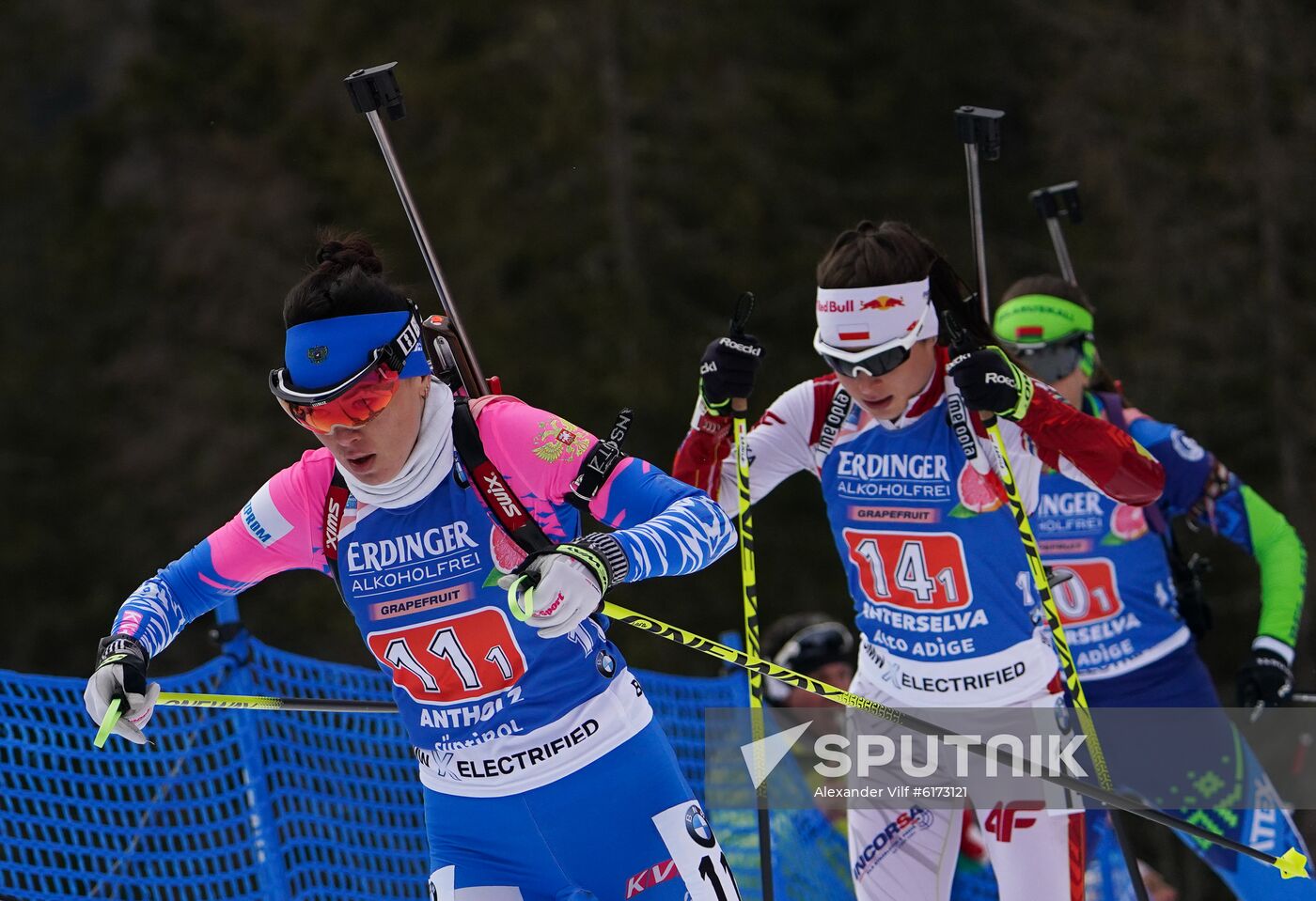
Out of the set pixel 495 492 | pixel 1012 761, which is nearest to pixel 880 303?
pixel 1012 761

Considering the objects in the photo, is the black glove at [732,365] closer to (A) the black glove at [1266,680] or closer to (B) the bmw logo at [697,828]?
Answer: (B) the bmw logo at [697,828]

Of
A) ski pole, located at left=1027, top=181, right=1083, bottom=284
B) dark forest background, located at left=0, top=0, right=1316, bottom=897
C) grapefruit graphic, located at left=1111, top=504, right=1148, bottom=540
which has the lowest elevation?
grapefruit graphic, located at left=1111, top=504, right=1148, bottom=540

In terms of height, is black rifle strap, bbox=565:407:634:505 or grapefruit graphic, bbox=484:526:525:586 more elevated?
black rifle strap, bbox=565:407:634:505

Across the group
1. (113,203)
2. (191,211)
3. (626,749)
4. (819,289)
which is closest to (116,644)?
(626,749)

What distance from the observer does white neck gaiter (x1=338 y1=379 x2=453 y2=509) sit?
3.51m

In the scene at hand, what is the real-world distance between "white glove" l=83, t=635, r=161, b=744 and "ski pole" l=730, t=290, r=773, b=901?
1.61 meters

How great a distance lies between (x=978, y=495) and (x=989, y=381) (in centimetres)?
32

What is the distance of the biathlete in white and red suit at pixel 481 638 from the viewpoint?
3467mm

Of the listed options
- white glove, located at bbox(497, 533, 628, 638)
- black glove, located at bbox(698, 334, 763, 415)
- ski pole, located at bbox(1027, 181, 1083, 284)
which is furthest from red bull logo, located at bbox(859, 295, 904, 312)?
ski pole, located at bbox(1027, 181, 1083, 284)

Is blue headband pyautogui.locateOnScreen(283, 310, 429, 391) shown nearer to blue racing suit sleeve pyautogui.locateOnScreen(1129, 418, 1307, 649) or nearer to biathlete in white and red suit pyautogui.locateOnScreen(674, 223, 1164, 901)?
biathlete in white and red suit pyautogui.locateOnScreen(674, 223, 1164, 901)

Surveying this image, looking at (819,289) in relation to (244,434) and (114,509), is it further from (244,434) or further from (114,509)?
(114,509)

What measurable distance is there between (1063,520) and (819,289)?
4.88 feet

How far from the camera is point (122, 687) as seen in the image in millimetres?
3561

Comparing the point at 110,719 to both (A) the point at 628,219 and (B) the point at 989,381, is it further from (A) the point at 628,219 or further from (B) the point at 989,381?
(A) the point at 628,219
